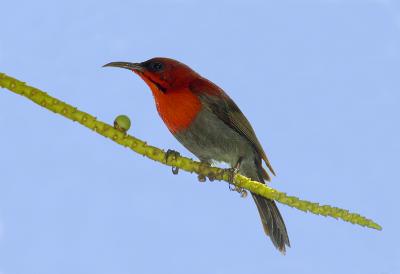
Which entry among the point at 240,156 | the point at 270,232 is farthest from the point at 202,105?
the point at 270,232

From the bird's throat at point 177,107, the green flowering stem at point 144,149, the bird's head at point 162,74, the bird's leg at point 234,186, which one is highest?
the bird's head at point 162,74

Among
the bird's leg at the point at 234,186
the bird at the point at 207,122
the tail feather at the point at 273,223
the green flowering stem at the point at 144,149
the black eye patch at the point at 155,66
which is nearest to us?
the green flowering stem at the point at 144,149

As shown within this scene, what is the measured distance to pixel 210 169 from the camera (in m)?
5.05

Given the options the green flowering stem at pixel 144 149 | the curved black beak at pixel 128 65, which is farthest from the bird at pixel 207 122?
the green flowering stem at pixel 144 149

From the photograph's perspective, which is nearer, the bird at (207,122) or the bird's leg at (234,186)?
the bird's leg at (234,186)

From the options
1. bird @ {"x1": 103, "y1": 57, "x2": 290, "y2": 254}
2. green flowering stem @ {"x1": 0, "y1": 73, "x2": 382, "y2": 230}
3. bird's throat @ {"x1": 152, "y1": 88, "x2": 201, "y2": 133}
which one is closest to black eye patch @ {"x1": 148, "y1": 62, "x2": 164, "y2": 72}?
bird @ {"x1": 103, "y1": 57, "x2": 290, "y2": 254}

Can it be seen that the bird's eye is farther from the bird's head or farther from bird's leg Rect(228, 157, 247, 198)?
bird's leg Rect(228, 157, 247, 198)

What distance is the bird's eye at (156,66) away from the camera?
675 cm

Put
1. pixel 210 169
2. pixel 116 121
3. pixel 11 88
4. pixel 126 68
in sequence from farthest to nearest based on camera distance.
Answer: pixel 126 68
pixel 210 169
pixel 116 121
pixel 11 88

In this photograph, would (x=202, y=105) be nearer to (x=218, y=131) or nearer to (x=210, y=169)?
(x=218, y=131)

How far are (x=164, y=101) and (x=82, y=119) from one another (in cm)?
279

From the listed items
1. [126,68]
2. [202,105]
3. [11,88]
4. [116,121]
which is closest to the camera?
[11,88]

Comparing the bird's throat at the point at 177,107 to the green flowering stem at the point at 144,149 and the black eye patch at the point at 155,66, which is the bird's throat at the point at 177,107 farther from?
the green flowering stem at the point at 144,149

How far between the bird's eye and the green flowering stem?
2327mm
